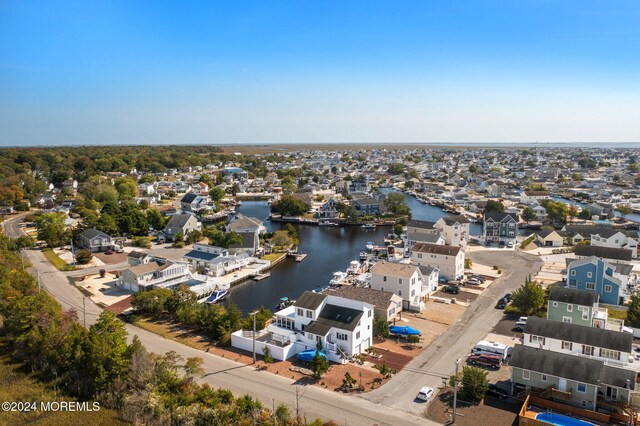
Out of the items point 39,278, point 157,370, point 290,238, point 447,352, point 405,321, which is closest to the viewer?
point 157,370

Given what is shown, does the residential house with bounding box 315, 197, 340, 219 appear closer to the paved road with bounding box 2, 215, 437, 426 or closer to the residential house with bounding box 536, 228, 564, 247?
the residential house with bounding box 536, 228, 564, 247

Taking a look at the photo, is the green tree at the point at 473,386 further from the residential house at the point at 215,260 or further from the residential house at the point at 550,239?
the residential house at the point at 550,239

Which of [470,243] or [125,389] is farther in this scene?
[470,243]

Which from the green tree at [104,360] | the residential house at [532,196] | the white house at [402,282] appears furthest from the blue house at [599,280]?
the residential house at [532,196]

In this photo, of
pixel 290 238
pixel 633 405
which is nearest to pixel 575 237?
pixel 290 238

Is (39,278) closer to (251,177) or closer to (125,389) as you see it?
(125,389)

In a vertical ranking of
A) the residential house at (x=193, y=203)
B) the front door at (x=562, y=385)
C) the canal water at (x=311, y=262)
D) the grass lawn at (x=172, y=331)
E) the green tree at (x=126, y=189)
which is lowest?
the canal water at (x=311, y=262)

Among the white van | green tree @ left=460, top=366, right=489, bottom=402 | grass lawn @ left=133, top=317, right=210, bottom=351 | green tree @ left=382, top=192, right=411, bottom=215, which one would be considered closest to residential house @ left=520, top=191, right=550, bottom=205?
green tree @ left=382, top=192, right=411, bottom=215
